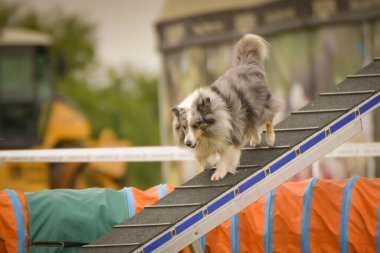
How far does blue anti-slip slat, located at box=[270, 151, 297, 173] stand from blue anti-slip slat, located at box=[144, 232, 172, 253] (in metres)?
0.86

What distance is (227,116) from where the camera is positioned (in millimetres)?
6207

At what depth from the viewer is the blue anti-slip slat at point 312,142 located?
6094 mm

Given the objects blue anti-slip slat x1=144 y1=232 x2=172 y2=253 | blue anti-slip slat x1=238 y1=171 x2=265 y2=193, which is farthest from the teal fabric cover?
blue anti-slip slat x1=238 y1=171 x2=265 y2=193

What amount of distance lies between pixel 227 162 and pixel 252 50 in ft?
3.63

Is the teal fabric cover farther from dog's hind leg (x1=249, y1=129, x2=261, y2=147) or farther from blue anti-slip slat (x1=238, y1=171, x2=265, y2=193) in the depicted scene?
dog's hind leg (x1=249, y1=129, x2=261, y2=147)

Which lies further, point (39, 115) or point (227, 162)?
point (39, 115)

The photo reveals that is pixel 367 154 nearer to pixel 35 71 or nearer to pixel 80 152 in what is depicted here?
pixel 80 152

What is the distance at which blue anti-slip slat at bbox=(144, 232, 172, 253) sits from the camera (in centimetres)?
573

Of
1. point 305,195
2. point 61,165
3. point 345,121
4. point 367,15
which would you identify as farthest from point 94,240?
point 61,165

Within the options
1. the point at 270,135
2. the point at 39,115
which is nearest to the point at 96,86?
the point at 39,115

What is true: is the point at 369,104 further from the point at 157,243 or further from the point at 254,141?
the point at 157,243

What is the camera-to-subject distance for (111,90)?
3003 cm

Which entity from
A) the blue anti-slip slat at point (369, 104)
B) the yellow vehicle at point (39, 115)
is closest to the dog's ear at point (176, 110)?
the blue anti-slip slat at point (369, 104)

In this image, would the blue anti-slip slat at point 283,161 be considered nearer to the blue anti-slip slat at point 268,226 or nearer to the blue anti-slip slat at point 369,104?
the blue anti-slip slat at point 268,226
